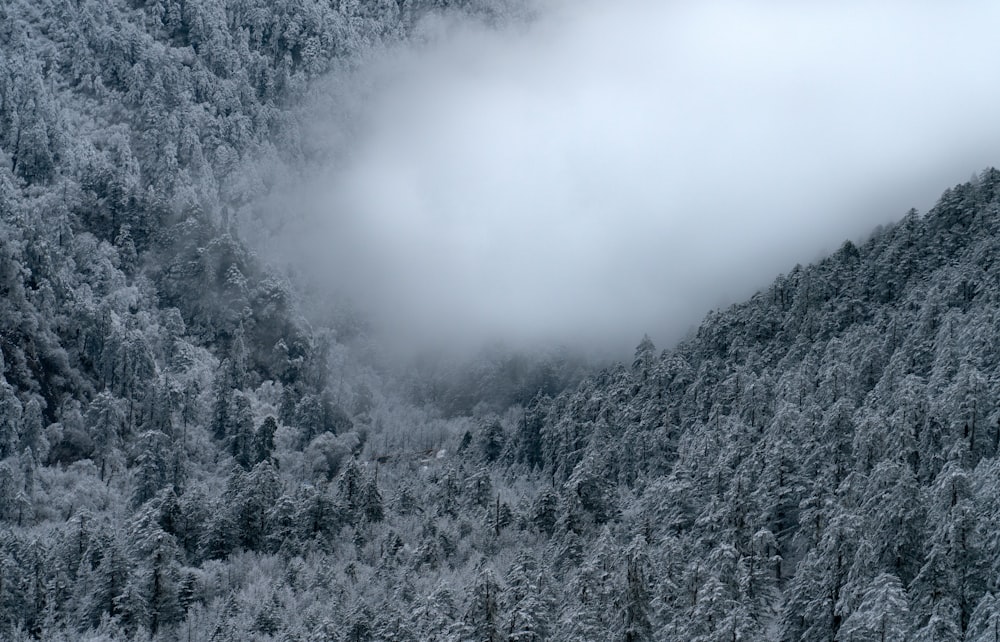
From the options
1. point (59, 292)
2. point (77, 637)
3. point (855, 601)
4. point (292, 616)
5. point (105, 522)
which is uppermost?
point (59, 292)

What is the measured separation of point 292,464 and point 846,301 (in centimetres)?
9441

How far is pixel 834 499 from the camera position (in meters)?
87.9

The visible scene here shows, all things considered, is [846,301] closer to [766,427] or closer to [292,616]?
[766,427]

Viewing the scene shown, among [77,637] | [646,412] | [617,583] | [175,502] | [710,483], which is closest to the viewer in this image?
[617,583]

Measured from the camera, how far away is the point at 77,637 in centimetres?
10300

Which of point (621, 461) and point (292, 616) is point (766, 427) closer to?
point (621, 461)

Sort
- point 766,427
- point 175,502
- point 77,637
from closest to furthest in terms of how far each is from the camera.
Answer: point 77,637, point 766,427, point 175,502

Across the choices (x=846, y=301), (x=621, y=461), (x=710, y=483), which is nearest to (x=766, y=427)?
(x=710, y=483)

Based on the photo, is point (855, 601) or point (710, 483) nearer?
point (855, 601)

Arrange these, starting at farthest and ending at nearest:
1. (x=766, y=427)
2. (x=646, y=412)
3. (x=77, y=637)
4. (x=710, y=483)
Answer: (x=646, y=412) → (x=766, y=427) → (x=710, y=483) → (x=77, y=637)

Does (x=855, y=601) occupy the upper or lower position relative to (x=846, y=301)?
lower

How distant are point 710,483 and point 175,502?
66319 millimetres

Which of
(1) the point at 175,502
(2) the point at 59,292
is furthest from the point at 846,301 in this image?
(2) the point at 59,292

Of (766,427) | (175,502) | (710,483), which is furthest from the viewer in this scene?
(175,502)
